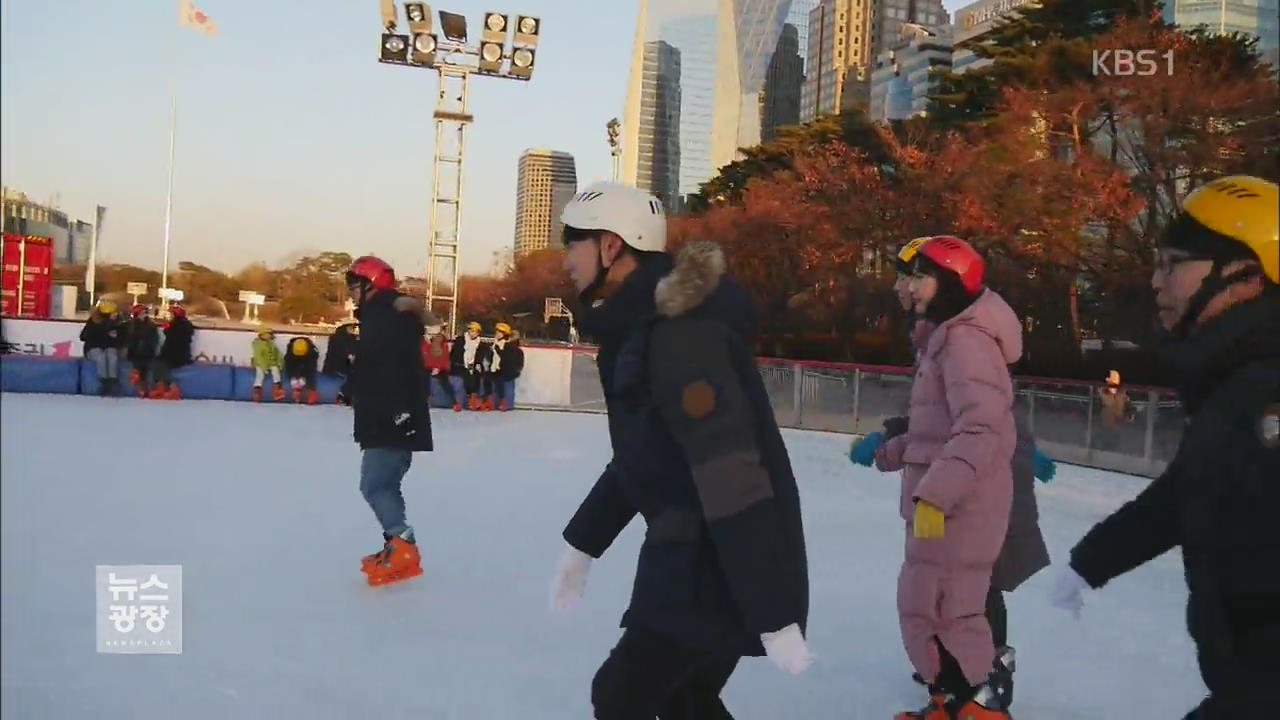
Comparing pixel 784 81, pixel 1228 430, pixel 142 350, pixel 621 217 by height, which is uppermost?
pixel 784 81

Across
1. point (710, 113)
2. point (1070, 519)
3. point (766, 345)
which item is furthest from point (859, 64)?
point (1070, 519)

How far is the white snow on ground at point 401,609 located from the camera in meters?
2.73

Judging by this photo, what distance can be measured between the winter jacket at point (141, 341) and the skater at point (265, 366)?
1.17 m

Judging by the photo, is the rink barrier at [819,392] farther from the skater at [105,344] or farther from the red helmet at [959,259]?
the red helmet at [959,259]

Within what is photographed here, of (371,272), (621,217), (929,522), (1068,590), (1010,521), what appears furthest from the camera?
(371,272)

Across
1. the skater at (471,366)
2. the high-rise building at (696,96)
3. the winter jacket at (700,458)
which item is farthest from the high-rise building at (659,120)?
the winter jacket at (700,458)

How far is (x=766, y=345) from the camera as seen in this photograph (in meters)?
27.4

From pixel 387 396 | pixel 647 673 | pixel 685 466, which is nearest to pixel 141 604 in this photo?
pixel 647 673

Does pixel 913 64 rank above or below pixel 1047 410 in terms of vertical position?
above

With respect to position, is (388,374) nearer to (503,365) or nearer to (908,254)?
(908,254)

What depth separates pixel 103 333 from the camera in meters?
13.0

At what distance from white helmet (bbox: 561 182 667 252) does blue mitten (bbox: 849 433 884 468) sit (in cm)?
148

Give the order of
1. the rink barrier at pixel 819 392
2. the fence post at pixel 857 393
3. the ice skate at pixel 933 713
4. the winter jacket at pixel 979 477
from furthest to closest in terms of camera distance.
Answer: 1. the fence post at pixel 857 393
2. the rink barrier at pixel 819 392
3. the ice skate at pixel 933 713
4. the winter jacket at pixel 979 477

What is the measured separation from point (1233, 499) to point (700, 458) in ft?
2.41
